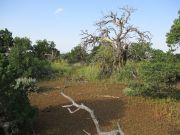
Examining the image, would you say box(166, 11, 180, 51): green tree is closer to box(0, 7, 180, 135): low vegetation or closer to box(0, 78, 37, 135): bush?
box(0, 7, 180, 135): low vegetation

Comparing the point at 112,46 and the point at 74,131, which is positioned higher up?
the point at 112,46


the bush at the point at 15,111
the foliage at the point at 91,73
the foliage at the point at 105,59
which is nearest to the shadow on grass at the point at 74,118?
the bush at the point at 15,111

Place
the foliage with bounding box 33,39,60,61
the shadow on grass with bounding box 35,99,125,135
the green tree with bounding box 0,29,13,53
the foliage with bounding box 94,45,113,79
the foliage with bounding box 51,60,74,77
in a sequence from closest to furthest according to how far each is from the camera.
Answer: the shadow on grass with bounding box 35,99,125,135
the foliage with bounding box 94,45,113,79
the foliage with bounding box 51,60,74,77
the green tree with bounding box 0,29,13,53
the foliage with bounding box 33,39,60,61

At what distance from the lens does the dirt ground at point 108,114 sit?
11070 mm

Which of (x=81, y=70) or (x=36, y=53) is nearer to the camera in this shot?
(x=81, y=70)

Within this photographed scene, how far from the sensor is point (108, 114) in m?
12.5

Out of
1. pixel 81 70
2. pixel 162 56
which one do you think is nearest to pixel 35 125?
pixel 162 56

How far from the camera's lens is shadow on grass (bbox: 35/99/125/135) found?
1100cm

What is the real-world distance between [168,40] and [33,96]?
571 inches

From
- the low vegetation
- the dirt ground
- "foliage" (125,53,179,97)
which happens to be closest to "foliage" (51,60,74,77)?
the low vegetation

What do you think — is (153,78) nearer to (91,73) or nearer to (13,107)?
(13,107)

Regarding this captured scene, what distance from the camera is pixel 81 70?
23438 millimetres

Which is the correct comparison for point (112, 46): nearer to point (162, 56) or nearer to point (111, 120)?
point (162, 56)

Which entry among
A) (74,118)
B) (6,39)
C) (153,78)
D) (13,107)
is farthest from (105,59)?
(13,107)
